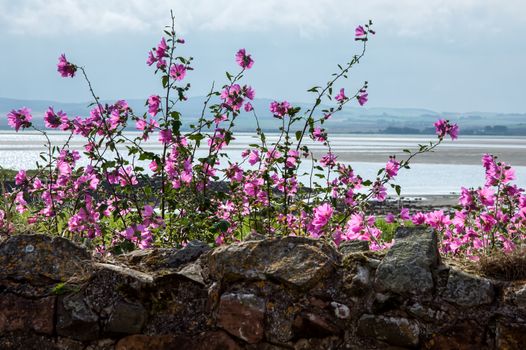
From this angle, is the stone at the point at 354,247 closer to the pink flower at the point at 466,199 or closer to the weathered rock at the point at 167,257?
the weathered rock at the point at 167,257

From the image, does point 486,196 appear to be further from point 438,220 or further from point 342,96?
A: point 342,96

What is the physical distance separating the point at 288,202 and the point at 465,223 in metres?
1.42

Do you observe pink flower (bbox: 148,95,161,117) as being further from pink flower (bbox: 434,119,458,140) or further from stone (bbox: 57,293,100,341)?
stone (bbox: 57,293,100,341)

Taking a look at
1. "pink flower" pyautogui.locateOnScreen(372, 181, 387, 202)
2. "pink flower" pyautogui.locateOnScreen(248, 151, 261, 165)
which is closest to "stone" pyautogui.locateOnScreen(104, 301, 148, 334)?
"pink flower" pyautogui.locateOnScreen(248, 151, 261, 165)

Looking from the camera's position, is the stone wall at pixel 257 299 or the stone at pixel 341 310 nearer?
the stone wall at pixel 257 299

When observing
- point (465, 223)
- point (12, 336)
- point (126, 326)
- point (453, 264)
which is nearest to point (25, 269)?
point (12, 336)

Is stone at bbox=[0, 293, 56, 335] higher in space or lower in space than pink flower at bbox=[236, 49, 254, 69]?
lower

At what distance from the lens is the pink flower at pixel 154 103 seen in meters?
5.94

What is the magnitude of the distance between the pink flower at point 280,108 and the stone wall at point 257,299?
265 centimetres

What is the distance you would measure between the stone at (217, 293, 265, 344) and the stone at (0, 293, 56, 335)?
83 centimetres

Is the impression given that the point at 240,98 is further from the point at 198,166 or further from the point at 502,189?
the point at 502,189

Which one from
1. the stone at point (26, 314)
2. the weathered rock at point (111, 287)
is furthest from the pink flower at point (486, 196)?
the stone at point (26, 314)

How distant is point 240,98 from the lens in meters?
6.15

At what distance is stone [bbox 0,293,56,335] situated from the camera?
3576mm
